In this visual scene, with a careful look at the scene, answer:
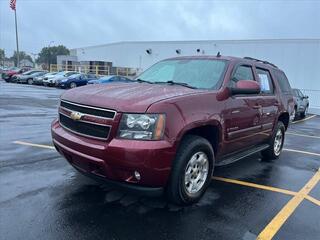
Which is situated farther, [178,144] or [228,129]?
[228,129]

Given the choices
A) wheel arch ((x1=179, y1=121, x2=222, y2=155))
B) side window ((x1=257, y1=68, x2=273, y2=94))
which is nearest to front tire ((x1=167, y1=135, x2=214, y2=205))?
wheel arch ((x1=179, y1=121, x2=222, y2=155))

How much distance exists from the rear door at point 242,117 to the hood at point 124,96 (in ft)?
2.43

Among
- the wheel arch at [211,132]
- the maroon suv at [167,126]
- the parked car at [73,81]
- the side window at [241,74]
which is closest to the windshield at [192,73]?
the maroon suv at [167,126]

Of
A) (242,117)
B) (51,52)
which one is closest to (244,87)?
(242,117)

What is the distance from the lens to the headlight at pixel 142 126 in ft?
11.6

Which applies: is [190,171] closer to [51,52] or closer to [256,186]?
[256,186]

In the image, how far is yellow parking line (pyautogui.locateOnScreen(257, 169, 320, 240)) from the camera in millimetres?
3632

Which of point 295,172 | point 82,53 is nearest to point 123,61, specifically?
point 82,53

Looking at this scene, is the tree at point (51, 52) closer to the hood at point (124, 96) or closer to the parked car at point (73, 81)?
the parked car at point (73, 81)

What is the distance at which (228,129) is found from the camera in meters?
4.67

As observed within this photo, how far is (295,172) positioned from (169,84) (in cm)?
311

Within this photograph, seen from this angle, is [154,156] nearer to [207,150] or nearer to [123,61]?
[207,150]

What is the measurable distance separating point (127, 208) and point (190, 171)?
901 millimetres

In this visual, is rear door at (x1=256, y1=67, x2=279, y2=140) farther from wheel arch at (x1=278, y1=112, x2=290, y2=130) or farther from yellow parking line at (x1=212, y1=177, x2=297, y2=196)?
yellow parking line at (x1=212, y1=177, x2=297, y2=196)
